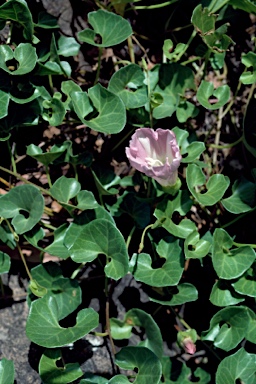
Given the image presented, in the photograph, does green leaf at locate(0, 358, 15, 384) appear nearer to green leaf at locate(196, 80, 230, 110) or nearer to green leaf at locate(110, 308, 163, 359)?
green leaf at locate(110, 308, 163, 359)

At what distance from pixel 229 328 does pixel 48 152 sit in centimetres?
73

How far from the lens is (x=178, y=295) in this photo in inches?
67.4

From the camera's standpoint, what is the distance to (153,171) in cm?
155

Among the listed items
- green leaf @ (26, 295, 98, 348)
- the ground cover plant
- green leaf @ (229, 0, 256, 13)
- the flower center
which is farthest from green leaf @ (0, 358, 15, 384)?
green leaf @ (229, 0, 256, 13)

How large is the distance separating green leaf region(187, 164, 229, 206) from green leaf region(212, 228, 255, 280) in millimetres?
92

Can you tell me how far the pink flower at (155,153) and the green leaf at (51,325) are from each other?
43 centimetres

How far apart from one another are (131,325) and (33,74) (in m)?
0.80

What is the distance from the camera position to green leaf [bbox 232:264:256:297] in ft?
5.61

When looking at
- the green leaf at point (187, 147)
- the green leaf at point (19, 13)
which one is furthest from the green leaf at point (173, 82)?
the green leaf at point (19, 13)

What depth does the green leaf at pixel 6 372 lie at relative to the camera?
5.18ft

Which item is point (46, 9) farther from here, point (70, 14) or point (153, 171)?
point (153, 171)

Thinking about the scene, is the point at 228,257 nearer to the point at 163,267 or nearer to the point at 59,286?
the point at 163,267

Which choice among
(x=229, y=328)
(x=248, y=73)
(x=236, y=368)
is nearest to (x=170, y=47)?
(x=248, y=73)

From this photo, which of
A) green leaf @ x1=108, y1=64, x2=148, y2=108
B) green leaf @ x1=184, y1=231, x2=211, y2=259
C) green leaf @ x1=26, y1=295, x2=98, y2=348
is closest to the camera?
green leaf @ x1=26, y1=295, x2=98, y2=348
